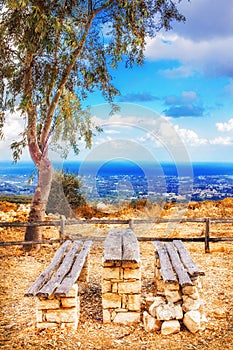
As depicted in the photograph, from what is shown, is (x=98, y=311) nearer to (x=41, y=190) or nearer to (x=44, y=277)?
(x=44, y=277)

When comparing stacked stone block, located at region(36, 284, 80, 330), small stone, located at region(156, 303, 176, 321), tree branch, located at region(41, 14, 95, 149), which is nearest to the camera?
stacked stone block, located at region(36, 284, 80, 330)

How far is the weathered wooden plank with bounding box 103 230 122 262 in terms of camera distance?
5.82 metres

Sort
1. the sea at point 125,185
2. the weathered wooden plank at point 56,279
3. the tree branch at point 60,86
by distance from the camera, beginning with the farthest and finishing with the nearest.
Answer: the sea at point 125,185 → the tree branch at point 60,86 → the weathered wooden plank at point 56,279

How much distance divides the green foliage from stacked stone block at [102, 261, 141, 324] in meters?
11.8

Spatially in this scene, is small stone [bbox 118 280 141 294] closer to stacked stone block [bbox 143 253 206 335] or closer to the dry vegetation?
stacked stone block [bbox 143 253 206 335]

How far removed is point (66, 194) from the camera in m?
17.8

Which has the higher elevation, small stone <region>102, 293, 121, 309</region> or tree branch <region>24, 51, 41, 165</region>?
tree branch <region>24, 51, 41, 165</region>

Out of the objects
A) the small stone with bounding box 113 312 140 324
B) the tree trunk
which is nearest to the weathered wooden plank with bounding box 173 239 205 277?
the small stone with bounding box 113 312 140 324

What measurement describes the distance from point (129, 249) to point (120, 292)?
703mm

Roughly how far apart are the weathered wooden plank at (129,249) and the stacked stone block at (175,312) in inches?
23.1

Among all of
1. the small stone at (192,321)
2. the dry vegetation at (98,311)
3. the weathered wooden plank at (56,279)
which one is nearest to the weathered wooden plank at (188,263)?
the small stone at (192,321)

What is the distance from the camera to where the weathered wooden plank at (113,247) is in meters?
5.82

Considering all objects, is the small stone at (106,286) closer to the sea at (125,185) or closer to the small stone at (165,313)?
the small stone at (165,313)

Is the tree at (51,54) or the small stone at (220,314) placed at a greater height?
the tree at (51,54)
